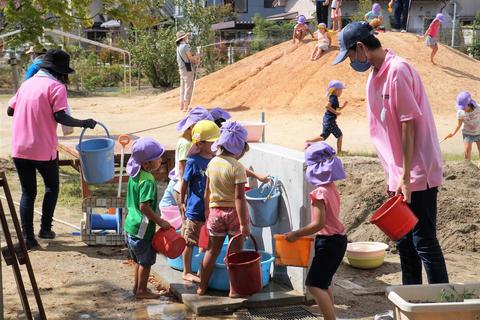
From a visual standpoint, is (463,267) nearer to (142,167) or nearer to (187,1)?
(142,167)

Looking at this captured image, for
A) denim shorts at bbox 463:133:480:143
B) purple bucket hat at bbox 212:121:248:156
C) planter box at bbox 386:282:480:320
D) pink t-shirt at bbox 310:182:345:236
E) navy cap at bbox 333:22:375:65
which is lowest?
denim shorts at bbox 463:133:480:143

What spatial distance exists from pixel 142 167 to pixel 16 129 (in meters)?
1.90

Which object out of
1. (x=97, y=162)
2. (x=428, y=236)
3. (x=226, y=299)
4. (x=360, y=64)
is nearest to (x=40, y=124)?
(x=97, y=162)

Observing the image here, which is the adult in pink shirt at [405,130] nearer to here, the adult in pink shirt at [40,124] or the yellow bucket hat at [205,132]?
the yellow bucket hat at [205,132]

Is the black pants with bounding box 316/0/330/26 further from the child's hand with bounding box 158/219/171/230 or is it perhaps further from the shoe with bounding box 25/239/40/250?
the child's hand with bounding box 158/219/171/230

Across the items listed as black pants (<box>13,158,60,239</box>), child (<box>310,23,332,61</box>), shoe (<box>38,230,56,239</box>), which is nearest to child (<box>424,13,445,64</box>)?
child (<box>310,23,332,61</box>)

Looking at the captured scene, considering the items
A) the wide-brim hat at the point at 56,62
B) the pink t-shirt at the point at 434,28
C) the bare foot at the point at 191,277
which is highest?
the wide-brim hat at the point at 56,62

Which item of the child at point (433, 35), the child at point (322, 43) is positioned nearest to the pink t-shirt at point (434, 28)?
the child at point (433, 35)

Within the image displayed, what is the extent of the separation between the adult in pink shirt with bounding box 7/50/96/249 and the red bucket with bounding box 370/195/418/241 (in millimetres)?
3219

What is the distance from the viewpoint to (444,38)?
32719 millimetres

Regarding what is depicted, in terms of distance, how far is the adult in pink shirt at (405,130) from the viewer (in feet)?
14.2

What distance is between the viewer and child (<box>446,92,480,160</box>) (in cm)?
1072

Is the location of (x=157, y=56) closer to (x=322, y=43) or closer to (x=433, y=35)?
(x=322, y=43)

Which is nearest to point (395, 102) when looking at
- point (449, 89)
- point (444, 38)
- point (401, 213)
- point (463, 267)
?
point (401, 213)
